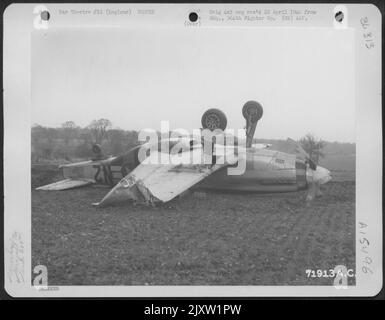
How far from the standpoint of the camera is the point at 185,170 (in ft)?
6.85

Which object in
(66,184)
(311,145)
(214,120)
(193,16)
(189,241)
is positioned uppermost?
(193,16)

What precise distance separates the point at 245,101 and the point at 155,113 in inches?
19.1

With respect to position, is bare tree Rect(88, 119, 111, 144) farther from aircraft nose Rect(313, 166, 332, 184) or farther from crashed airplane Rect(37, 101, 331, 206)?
aircraft nose Rect(313, 166, 332, 184)

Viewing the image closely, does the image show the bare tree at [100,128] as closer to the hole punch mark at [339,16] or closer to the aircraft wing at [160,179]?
the aircraft wing at [160,179]

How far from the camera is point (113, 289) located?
197 centimetres

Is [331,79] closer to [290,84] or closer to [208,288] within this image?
[290,84]

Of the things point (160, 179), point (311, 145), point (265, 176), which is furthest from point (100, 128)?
point (311, 145)

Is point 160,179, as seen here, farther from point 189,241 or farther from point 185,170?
point 189,241

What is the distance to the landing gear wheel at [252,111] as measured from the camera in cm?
199

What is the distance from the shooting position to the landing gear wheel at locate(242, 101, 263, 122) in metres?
1.99

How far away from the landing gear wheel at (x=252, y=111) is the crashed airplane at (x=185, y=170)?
0.09m

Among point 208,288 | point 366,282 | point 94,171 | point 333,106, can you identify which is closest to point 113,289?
point 208,288

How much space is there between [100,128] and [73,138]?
0.16 metres
